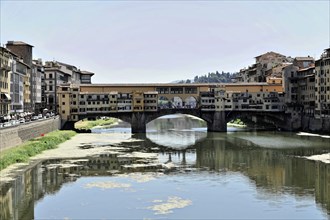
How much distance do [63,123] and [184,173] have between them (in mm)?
45813

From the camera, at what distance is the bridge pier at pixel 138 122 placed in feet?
277

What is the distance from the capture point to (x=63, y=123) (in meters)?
82.6

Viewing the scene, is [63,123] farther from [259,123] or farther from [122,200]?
[122,200]

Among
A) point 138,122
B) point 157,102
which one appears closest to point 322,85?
point 157,102

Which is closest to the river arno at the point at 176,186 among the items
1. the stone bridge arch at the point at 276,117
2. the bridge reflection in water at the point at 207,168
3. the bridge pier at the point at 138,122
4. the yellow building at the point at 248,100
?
the bridge reflection in water at the point at 207,168

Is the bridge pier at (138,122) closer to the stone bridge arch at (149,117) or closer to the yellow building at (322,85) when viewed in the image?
the stone bridge arch at (149,117)

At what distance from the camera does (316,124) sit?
7819 centimetres

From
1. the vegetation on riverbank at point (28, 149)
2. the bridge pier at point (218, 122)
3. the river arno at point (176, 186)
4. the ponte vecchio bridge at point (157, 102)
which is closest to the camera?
the river arno at point (176, 186)

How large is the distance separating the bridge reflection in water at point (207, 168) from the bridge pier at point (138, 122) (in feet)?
65.8

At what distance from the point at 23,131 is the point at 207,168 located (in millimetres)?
22116

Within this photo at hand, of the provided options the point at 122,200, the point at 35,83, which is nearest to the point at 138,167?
the point at 122,200

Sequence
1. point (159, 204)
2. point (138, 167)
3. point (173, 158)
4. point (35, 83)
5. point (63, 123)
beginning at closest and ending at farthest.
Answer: point (159, 204) → point (138, 167) → point (173, 158) → point (63, 123) → point (35, 83)

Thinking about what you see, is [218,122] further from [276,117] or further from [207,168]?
[207,168]

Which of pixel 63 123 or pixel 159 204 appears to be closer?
pixel 159 204
